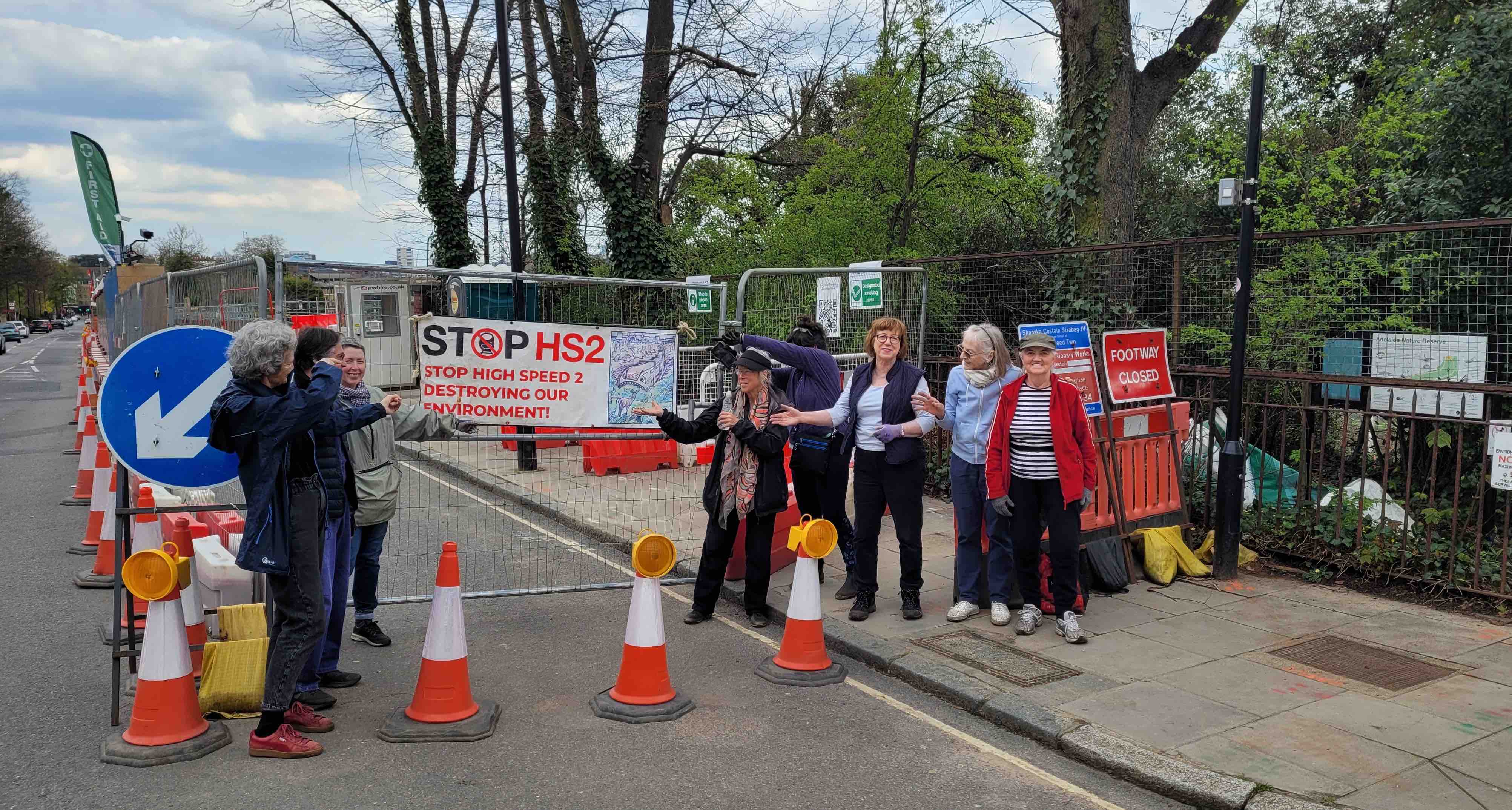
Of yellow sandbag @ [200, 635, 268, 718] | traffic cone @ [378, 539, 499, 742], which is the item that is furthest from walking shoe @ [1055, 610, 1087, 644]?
yellow sandbag @ [200, 635, 268, 718]

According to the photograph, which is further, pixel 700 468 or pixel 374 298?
pixel 700 468

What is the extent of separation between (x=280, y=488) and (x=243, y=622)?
1.25 m

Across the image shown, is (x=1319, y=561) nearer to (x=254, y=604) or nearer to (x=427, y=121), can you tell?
(x=254, y=604)

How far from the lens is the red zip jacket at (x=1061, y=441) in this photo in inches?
226

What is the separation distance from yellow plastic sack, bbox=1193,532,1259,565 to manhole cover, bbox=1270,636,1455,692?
5.08 ft

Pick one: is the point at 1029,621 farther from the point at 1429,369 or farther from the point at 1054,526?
the point at 1429,369

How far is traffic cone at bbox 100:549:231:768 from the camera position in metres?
4.22

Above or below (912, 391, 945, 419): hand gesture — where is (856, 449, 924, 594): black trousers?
below

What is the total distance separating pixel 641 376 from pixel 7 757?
3957 millimetres

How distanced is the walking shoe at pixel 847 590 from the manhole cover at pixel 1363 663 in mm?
2622

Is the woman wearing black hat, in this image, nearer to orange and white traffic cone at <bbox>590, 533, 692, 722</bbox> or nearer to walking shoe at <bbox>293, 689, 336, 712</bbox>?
orange and white traffic cone at <bbox>590, 533, 692, 722</bbox>

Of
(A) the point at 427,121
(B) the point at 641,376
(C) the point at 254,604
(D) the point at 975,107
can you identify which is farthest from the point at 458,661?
(A) the point at 427,121

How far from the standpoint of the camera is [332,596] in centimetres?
500

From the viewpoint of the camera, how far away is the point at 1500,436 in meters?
5.93
